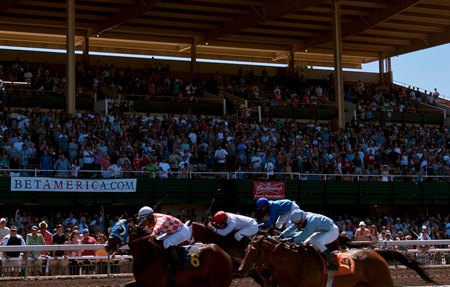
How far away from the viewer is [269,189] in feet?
99.8

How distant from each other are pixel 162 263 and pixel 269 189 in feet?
58.4

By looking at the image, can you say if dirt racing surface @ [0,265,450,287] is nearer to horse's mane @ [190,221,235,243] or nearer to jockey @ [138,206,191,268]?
horse's mane @ [190,221,235,243]

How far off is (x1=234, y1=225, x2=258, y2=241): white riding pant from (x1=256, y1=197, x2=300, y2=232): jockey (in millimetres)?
1434

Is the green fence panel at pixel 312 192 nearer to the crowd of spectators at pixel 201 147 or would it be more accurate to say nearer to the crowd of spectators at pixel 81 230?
the crowd of spectators at pixel 201 147

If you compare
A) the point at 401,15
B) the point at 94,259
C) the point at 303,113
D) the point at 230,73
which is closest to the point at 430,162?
the point at 303,113

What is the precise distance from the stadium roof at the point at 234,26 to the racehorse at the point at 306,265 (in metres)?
25.7

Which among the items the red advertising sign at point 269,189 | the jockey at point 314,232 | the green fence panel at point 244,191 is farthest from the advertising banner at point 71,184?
the jockey at point 314,232

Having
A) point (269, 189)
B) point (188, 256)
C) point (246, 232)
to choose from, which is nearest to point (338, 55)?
point (269, 189)

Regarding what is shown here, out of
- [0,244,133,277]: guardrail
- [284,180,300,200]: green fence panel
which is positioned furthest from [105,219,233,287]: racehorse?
[284,180,300,200]: green fence panel

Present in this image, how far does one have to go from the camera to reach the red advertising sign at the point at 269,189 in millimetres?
30125

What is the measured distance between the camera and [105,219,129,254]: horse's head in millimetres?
12648

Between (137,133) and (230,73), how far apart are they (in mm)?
17472

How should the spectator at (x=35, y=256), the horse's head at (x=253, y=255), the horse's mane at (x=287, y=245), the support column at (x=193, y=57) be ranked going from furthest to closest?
the support column at (x=193, y=57)
the spectator at (x=35, y=256)
the horse's mane at (x=287, y=245)
the horse's head at (x=253, y=255)

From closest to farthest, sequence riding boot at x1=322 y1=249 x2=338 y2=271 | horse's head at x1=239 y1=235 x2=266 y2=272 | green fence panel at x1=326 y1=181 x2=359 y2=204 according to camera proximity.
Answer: horse's head at x1=239 y1=235 x2=266 y2=272
riding boot at x1=322 y1=249 x2=338 y2=271
green fence panel at x1=326 y1=181 x2=359 y2=204
